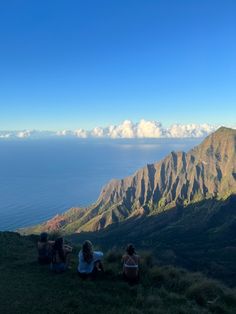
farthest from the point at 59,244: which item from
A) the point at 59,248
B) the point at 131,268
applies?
the point at 131,268

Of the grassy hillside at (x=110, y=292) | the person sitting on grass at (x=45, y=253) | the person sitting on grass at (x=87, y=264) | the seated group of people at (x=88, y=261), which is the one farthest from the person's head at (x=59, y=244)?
the person sitting on grass at (x=45, y=253)

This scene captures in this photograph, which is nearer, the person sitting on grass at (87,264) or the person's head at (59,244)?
the person sitting on grass at (87,264)

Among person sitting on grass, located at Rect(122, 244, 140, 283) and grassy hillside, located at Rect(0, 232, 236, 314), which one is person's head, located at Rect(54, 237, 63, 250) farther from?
person sitting on grass, located at Rect(122, 244, 140, 283)

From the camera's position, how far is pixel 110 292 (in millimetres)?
13500

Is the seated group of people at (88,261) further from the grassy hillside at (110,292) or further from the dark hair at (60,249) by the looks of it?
the grassy hillside at (110,292)

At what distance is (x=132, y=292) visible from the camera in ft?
45.1

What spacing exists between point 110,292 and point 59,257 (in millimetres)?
3304

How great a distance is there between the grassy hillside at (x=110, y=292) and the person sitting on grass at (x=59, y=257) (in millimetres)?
322

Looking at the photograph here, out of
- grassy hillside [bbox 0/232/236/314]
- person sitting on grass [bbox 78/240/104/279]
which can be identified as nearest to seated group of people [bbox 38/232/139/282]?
person sitting on grass [bbox 78/240/104/279]

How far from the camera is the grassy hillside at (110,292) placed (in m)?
11.8

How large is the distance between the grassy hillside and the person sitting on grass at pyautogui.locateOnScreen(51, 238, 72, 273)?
32 cm

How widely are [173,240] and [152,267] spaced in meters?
184

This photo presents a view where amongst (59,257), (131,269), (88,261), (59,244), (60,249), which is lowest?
(131,269)

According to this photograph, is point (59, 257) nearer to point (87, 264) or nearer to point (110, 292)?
point (87, 264)
